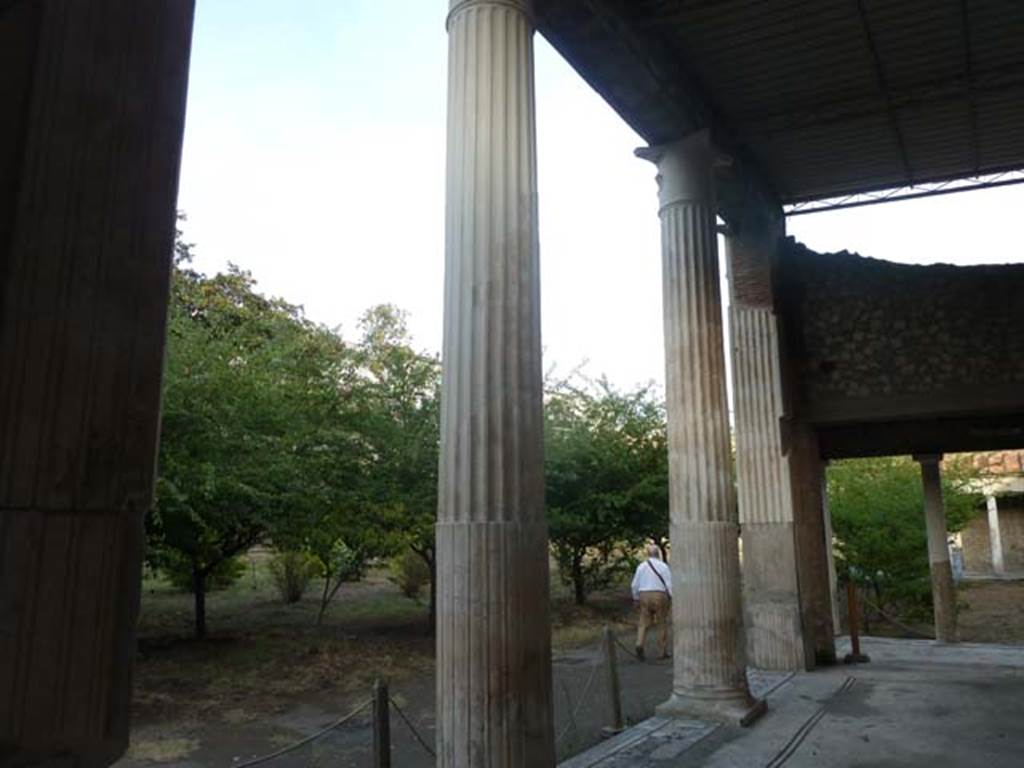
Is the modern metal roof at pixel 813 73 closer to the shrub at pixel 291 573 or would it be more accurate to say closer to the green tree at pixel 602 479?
the green tree at pixel 602 479

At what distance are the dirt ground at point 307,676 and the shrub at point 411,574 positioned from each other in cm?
35

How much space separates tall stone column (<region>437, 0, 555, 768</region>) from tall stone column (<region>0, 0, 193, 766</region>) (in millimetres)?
3123

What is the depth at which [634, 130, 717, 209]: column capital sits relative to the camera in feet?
29.5

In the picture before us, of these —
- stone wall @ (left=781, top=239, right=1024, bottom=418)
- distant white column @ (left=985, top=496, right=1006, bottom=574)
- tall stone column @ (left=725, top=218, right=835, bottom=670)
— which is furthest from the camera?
distant white column @ (left=985, top=496, right=1006, bottom=574)

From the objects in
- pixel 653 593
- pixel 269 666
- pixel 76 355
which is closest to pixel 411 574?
pixel 269 666

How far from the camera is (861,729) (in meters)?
7.51

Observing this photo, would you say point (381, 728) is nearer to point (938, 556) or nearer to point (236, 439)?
point (236, 439)

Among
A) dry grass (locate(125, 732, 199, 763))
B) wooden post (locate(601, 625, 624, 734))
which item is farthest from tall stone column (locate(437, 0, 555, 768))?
dry grass (locate(125, 732, 199, 763))

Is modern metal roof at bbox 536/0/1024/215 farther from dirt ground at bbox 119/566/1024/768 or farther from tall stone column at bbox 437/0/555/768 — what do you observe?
dirt ground at bbox 119/566/1024/768

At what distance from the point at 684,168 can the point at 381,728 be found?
7.03m

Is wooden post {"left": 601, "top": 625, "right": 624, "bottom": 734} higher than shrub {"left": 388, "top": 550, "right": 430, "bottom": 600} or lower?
lower

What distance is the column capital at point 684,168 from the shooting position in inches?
354

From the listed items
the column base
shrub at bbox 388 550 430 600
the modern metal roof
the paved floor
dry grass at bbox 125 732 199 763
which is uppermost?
the modern metal roof

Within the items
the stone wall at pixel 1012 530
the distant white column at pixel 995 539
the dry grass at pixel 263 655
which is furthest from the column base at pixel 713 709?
the stone wall at pixel 1012 530
